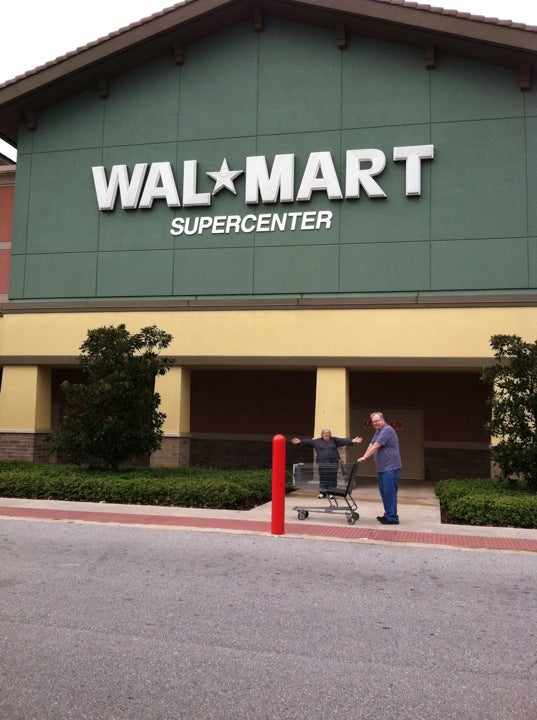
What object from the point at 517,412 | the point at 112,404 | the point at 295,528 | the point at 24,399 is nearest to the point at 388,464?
the point at 295,528

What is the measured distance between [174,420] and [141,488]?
4.94 metres

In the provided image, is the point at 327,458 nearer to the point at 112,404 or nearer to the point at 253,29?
the point at 112,404

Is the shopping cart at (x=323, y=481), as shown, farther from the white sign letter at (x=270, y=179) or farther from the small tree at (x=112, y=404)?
the white sign letter at (x=270, y=179)

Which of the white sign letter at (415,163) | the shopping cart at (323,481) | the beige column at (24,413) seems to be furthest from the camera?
the beige column at (24,413)

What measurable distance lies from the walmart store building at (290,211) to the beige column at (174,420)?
62 millimetres

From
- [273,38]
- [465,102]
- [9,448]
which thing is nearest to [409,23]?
[465,102]

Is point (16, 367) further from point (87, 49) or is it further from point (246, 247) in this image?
point (87, 49)

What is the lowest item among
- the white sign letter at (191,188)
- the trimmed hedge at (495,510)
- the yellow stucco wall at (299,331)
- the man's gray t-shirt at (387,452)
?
the trimmed hedge at (495,510)

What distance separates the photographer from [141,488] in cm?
1325

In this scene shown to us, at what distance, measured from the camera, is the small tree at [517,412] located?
41.4 ft

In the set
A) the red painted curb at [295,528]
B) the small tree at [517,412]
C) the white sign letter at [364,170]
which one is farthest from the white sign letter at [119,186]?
the small tree at [517,412]

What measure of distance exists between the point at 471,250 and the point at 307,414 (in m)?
7.24

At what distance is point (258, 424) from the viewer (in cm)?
2172

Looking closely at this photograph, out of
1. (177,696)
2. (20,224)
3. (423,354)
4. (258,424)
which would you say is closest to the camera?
(177,696)
